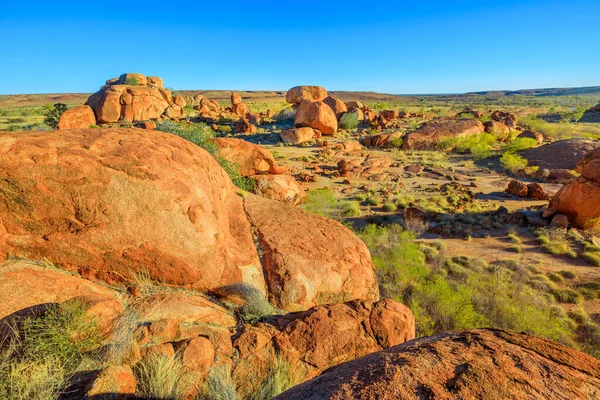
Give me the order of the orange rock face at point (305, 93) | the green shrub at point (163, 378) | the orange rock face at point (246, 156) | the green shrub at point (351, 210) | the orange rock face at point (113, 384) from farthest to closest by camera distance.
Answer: the orange rock face at point (305, 93) < the green shrub at point (351, 210) < the orange rock face at point (246, 156) < the green shrub at point (163, 378) < the orange rock face at point (113, 384)

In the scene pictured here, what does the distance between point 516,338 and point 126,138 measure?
555 cm

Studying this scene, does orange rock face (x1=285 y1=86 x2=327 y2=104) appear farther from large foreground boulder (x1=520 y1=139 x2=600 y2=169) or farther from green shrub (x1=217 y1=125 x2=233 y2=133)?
large foreground boulder (x1=520 y1=139 x2=600 y2=169)

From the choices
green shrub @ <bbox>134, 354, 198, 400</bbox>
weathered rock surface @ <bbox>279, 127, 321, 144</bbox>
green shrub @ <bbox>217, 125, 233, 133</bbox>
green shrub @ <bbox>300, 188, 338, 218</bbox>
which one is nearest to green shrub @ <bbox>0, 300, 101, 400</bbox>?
green shrub @ <bbox>134, 354, 198, 400</bbox>

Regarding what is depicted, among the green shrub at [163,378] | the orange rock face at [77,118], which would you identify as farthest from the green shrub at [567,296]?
the orange rock face at [77,118]

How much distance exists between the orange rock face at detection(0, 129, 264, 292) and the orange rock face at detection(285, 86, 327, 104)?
30343mm

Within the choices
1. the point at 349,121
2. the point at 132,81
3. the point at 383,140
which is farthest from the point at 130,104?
the point at 383,140

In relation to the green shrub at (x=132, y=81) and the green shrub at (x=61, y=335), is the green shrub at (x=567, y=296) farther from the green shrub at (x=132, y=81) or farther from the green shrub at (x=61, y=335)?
the green shrub at (x=132, y=81)

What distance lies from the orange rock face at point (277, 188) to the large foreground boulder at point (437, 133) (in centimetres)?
1501

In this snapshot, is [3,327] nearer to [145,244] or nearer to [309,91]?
[145,244]

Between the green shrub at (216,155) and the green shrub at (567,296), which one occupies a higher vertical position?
the green shrub at (216,155)

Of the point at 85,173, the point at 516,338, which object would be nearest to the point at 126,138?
the point at 85,173

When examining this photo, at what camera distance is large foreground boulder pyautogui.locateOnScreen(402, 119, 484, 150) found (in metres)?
23.1

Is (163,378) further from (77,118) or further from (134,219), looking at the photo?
(77,118)

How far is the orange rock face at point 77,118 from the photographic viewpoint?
2448 centimetres
